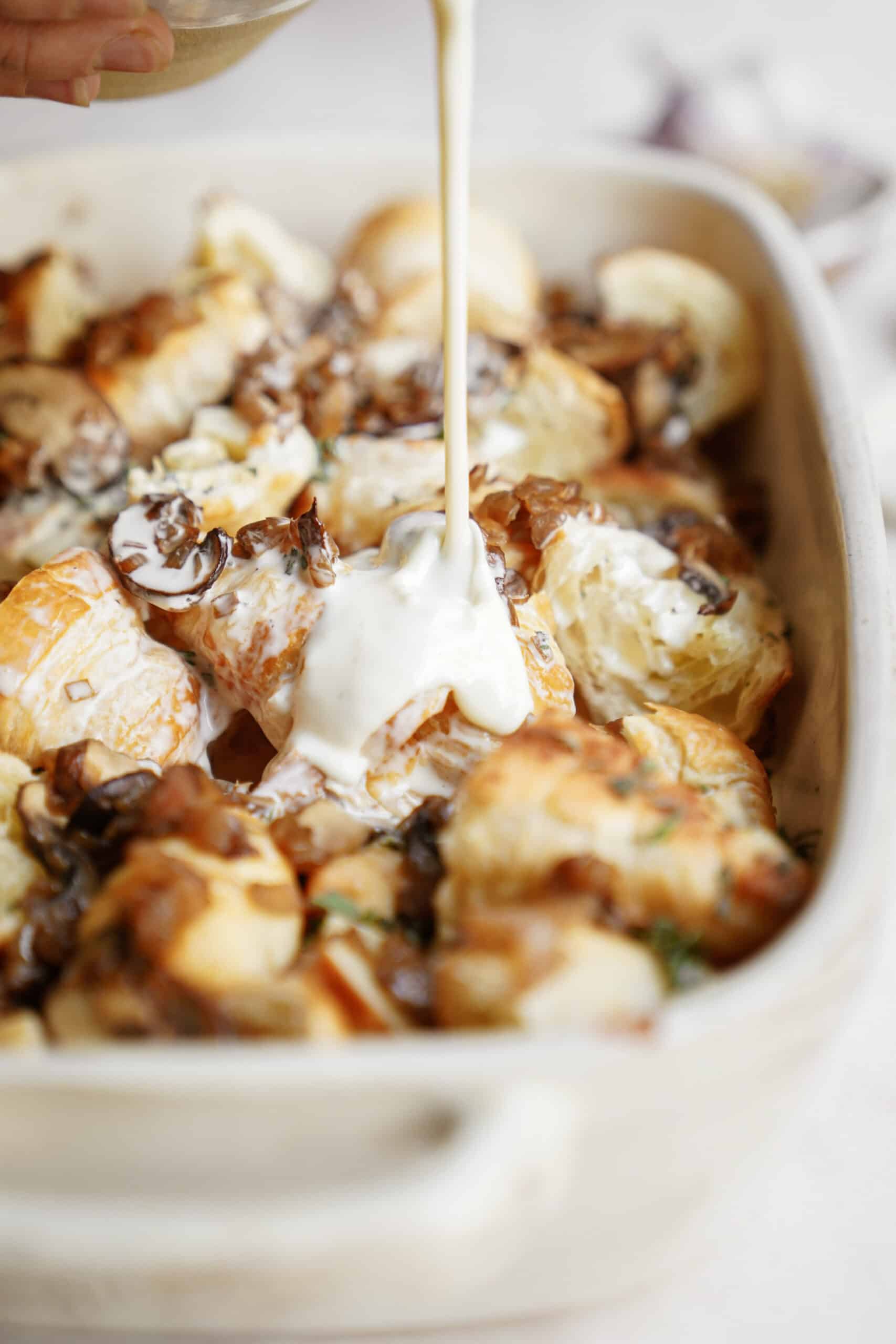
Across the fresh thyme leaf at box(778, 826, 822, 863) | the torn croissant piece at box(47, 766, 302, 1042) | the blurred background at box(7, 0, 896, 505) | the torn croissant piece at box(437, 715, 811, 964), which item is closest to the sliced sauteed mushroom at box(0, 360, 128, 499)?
the torn croissant piece at box(47, 766, 302, 1042)

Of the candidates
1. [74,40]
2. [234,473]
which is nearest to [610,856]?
[234,473]

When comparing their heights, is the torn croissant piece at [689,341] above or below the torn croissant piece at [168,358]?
above

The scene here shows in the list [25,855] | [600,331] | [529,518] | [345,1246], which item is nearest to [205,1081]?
[345,1246]

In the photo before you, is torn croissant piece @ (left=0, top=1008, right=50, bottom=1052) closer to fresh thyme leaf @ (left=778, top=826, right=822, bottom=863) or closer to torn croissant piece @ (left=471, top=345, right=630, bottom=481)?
fresh thyme leaf @ (left=778, top=826, right=822, bottom=863)

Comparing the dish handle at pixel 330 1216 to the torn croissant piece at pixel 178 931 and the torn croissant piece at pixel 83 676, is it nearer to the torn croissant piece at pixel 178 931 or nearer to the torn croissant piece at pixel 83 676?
the torn croissant piece at pixel 178 931

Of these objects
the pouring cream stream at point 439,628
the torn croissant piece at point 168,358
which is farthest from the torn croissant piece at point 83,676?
the torn croissant piece at point 168,358

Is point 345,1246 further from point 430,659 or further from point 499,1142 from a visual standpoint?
point 430,659

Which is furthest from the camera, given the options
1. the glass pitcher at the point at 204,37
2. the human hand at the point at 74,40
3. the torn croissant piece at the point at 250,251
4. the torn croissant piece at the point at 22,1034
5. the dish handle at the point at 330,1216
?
the torn croissant piece at the point at 250,251
